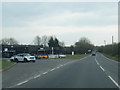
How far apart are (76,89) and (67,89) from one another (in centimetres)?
39

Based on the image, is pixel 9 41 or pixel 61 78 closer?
pixel 61 78

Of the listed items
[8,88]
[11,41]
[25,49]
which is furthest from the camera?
[11,41]

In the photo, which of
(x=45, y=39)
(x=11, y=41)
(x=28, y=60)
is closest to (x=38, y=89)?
(x=28, y=60)

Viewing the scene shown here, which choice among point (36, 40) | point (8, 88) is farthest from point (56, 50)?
point (8, 88)

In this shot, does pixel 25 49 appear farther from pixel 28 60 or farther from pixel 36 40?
pixel 28 60

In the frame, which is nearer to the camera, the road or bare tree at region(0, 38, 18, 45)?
the road

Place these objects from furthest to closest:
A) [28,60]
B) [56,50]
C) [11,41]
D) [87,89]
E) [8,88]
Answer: [11,41] < [56,50] < [28,60] < [8,88] < [87,89]

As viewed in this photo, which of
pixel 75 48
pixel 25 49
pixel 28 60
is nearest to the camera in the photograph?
pixel 28 60

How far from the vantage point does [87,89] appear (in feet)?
40.2

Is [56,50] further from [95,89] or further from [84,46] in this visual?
[95,89]

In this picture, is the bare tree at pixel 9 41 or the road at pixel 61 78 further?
the bare tree at pixel 9 41

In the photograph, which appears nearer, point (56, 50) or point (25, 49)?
point (25, 49)

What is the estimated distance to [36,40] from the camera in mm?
159125

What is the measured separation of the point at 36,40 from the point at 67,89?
484 ft
